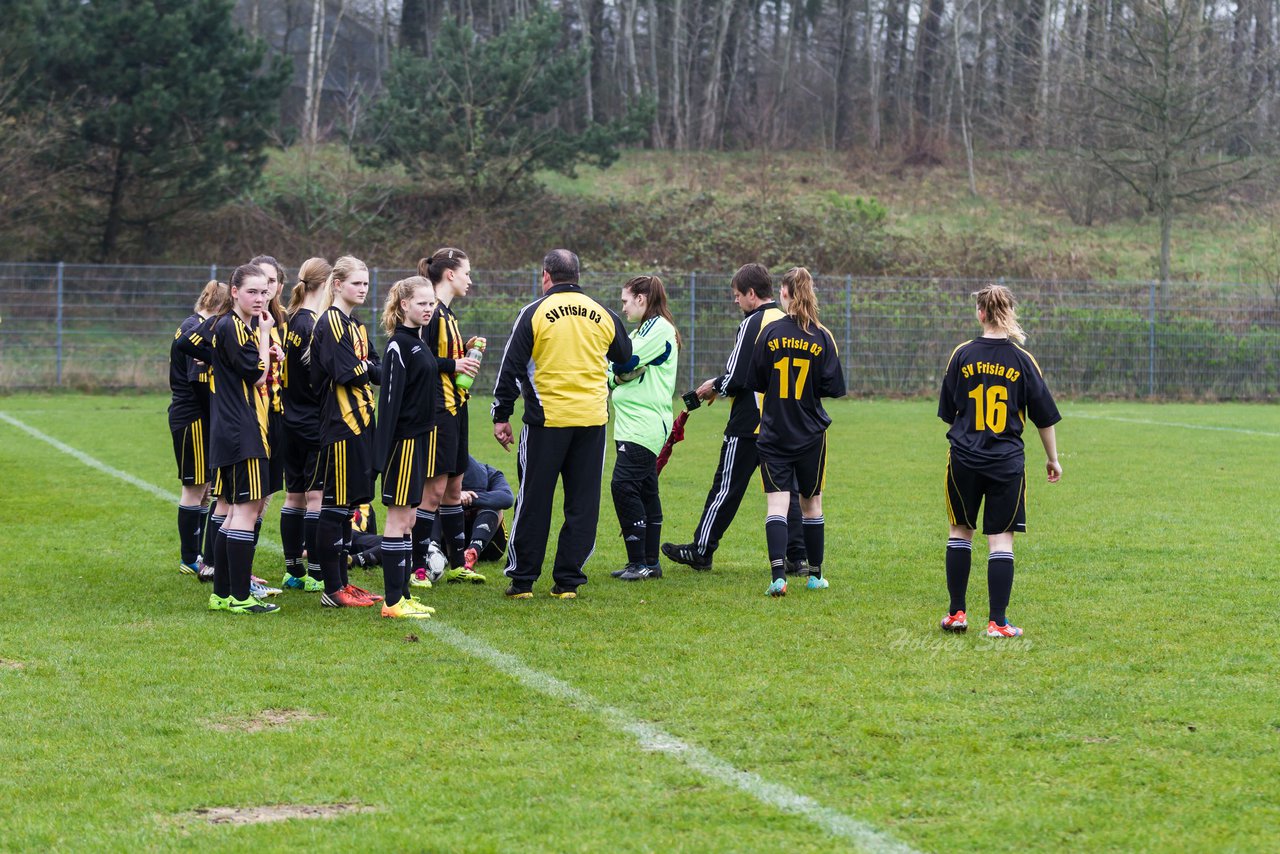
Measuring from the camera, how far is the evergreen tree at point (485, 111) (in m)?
35.2

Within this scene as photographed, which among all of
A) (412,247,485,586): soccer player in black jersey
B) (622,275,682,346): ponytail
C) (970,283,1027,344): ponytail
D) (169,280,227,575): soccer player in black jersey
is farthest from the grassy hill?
(970,283,1027,344): ponytail

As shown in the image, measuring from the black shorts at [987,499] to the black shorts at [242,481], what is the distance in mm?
3534

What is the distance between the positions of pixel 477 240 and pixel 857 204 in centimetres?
1079

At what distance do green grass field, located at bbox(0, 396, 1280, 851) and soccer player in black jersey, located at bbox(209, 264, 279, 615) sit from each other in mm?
343

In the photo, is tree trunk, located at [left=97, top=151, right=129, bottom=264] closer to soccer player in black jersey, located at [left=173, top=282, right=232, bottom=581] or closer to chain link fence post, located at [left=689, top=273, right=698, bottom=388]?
chain link fence post, located at [left=689, top=273, right=698, bottom=388]

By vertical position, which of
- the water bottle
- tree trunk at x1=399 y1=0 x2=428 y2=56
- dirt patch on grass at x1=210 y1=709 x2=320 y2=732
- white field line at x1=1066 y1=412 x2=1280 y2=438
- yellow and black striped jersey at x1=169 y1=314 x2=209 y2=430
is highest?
tree trunk at x1=399 y1=0 x2=428 y2=56

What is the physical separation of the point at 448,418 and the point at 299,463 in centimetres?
92

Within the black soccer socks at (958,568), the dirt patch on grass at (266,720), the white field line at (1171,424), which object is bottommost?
the dirt patch on grass at (266,720)

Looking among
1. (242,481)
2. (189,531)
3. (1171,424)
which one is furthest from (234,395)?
(1171,424)

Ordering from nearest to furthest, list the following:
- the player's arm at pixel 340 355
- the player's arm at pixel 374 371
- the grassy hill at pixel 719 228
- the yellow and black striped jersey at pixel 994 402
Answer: the yellow and black striped jersey at pixel 994 402, the player's arm at pixel 340 355, the player's arm at pixel 374 371, the grassy hill at pixel 719 228

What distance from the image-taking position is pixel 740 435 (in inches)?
329

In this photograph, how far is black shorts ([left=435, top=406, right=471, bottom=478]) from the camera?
7758 millimetres

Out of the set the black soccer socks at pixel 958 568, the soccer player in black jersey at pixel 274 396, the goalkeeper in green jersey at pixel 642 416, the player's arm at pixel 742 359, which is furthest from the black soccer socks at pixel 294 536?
the black soccer socks at pixel 958 568

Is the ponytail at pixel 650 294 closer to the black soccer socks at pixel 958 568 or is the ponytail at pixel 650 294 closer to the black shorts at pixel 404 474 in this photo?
the black shorts at pixel 404 474
